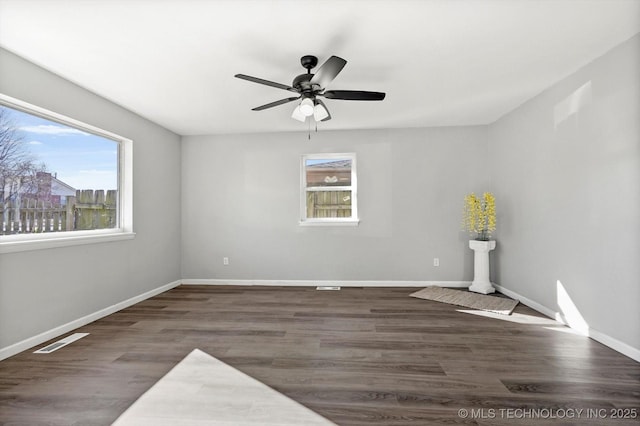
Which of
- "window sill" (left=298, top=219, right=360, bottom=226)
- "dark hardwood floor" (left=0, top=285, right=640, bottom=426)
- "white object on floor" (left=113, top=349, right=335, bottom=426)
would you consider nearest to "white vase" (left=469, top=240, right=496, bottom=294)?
"dark hardwood floor" (left=0, top=285, right=640, bottom=426)

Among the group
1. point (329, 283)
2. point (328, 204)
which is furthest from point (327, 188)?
point (329, 283)

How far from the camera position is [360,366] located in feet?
7.38

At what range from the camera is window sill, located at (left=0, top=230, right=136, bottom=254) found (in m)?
2.46

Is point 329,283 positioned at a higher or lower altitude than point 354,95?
lower

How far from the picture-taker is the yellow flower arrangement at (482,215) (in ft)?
13.9

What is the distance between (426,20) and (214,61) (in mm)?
1690

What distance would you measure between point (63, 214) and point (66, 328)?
109 centimetres

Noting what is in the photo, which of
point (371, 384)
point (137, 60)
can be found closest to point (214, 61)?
point (137, 60)

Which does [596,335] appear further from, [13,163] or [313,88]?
[13,163]

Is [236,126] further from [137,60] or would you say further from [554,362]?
[554,362]

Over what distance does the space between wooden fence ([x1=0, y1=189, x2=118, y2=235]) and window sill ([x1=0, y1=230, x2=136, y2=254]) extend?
59 millimetres

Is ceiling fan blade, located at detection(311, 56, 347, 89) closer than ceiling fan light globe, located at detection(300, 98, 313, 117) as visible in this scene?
Yes

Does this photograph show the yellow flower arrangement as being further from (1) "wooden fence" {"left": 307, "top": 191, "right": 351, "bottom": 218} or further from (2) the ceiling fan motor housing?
(2) the ceiling fan motor housing

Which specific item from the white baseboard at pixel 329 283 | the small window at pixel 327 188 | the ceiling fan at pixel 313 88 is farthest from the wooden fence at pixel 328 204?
the ceiling fan at pixel 313 88
